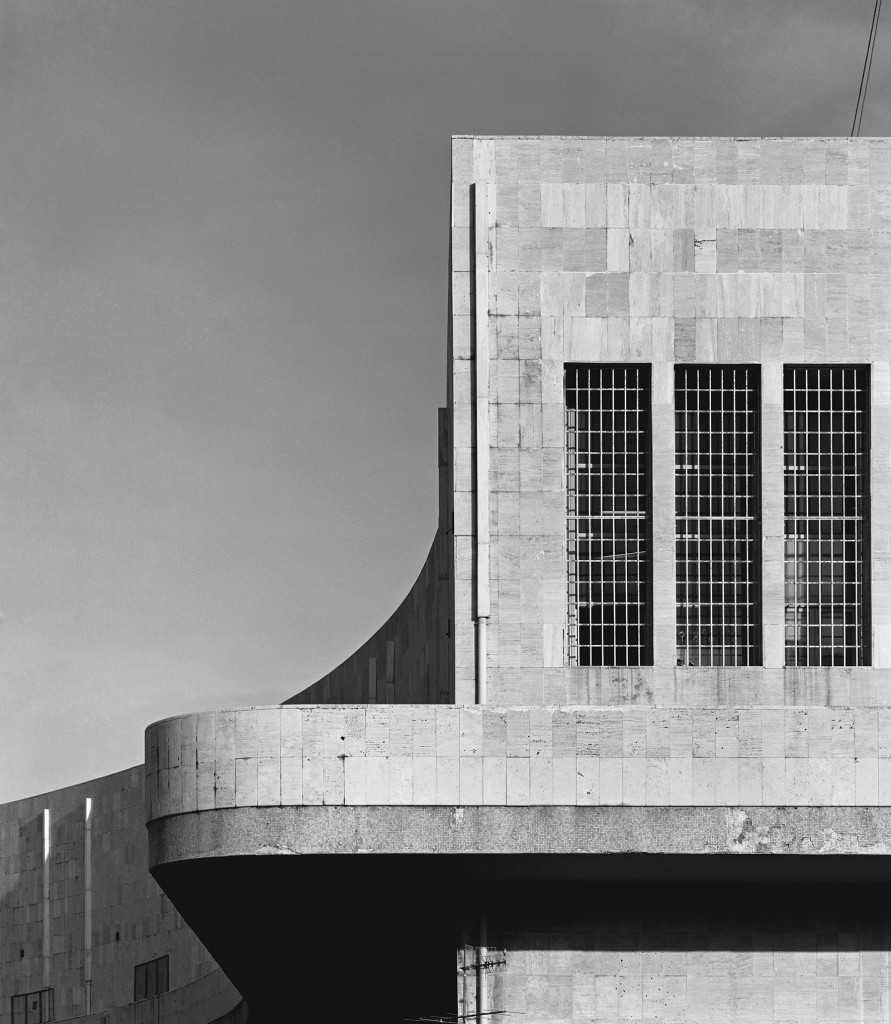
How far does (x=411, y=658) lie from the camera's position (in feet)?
183

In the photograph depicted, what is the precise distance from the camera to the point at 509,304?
3697 cm

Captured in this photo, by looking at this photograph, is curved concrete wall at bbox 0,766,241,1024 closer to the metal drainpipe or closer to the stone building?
the stone building

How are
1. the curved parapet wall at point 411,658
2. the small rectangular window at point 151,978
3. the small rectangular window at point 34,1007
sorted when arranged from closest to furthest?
the curved parapet wall at point 411,658
the small rectangular window at point 151,978
the small rectangular window at point 34,1007

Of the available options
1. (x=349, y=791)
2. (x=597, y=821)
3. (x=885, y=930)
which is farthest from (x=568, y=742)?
(x=885, y=930)

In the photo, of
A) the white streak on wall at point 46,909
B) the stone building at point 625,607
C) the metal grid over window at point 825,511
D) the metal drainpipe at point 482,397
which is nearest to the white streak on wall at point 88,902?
the white streak on wall at point 46,909

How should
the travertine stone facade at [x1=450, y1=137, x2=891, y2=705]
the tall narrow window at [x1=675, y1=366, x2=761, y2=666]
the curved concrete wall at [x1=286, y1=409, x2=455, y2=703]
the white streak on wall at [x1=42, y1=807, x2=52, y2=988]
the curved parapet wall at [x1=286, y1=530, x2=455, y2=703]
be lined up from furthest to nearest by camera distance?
the white streak on wall at [x1=42, y1=807, x2=52, y2=988] → the curved parapet wall at [x1=286, y1=530, x2=455, y2=703] → the curved concrete wall at [x1=286, y1=409, x2=455, y2=703] → the tall narrow window at [x1=675, y1=366, x2=761, y2=666] → the travertine stone facade at [x1=450, y1=137, x2=891, y2=705]

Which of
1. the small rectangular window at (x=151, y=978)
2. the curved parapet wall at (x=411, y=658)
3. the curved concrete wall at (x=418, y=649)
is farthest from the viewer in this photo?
the small rectangular window at (x=151, y=978)

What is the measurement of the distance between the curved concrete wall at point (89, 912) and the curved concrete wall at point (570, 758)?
33990 millimetres

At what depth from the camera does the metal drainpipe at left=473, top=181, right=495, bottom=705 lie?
3600 cm

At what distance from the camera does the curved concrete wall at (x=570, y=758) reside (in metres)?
33.6

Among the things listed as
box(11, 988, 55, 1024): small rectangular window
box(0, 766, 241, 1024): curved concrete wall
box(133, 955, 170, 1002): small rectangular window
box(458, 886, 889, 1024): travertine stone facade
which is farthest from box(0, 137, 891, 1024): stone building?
box(11, 988, 55, 1024): small rectangular window

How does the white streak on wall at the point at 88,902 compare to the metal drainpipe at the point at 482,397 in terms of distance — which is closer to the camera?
the metal drainpipe at the point at 482,397

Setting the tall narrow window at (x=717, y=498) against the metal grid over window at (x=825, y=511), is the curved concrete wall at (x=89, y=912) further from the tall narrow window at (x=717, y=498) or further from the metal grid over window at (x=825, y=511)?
the metal grid over window at (x=825, y=511)

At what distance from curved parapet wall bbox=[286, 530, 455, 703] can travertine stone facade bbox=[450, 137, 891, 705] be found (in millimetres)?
3317
